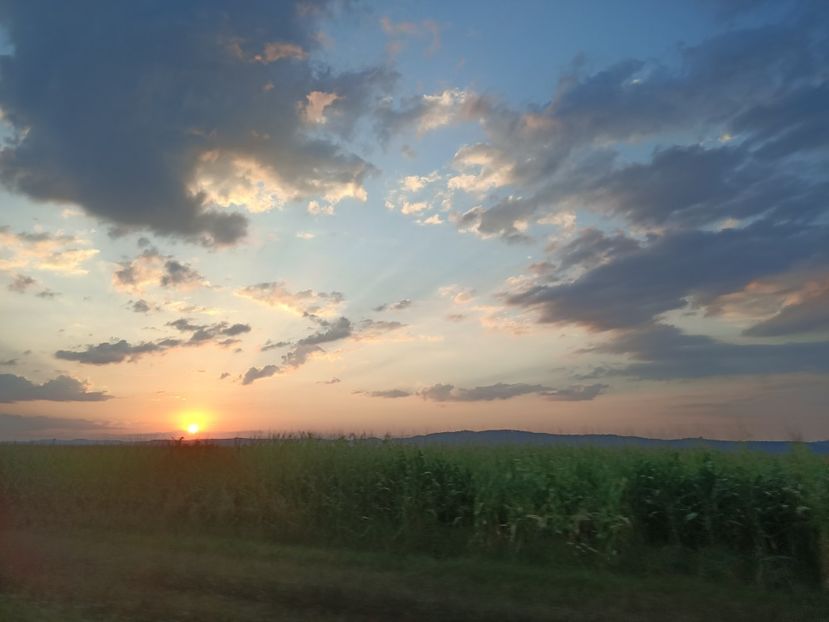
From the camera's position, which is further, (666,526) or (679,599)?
(666,526)

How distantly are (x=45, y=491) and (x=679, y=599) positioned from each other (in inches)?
678

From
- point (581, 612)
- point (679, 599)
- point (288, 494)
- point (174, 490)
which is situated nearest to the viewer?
point (581, 612)

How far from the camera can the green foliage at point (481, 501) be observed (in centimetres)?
1186

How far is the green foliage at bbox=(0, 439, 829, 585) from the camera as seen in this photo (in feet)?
38.9

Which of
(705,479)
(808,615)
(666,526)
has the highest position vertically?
(705,479)

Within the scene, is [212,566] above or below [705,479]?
below

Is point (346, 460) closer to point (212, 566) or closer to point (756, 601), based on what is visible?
point (212, 566)

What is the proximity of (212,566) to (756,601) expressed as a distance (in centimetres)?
878

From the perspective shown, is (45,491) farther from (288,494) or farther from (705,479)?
(705,479)

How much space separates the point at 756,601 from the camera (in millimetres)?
9797

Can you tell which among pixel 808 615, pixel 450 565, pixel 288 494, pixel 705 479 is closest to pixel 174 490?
pixel 288 494

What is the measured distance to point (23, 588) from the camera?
1002 cm

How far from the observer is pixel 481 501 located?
1377cm

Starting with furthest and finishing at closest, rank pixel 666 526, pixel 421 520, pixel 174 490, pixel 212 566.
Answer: pixel 174 490 → pixel 421 520 → pixel 666 526 → pixel 212 566
